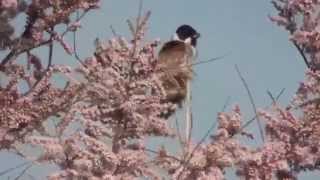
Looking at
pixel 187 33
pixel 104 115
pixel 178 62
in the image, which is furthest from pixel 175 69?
pixel 187 33

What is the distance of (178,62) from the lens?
6.38 metres

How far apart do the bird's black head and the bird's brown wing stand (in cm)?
70

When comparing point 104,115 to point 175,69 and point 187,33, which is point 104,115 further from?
point 187,33

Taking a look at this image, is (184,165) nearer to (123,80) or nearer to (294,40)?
(123,80)

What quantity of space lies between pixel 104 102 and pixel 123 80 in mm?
149

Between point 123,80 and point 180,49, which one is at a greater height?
point 180,49

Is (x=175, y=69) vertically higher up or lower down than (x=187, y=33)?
lower down

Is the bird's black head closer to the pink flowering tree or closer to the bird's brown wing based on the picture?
the bird's brown wing

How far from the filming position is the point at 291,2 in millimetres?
5934

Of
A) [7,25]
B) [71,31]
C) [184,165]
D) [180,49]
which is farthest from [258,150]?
[180,49]

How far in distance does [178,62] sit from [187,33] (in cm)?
191

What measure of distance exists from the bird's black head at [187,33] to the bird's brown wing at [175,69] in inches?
27.6

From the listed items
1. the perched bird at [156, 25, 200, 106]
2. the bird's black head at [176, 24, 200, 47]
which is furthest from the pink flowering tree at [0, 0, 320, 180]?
the bird's black head at [176, 24, 200, 47]

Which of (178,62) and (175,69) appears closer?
(175,69)
